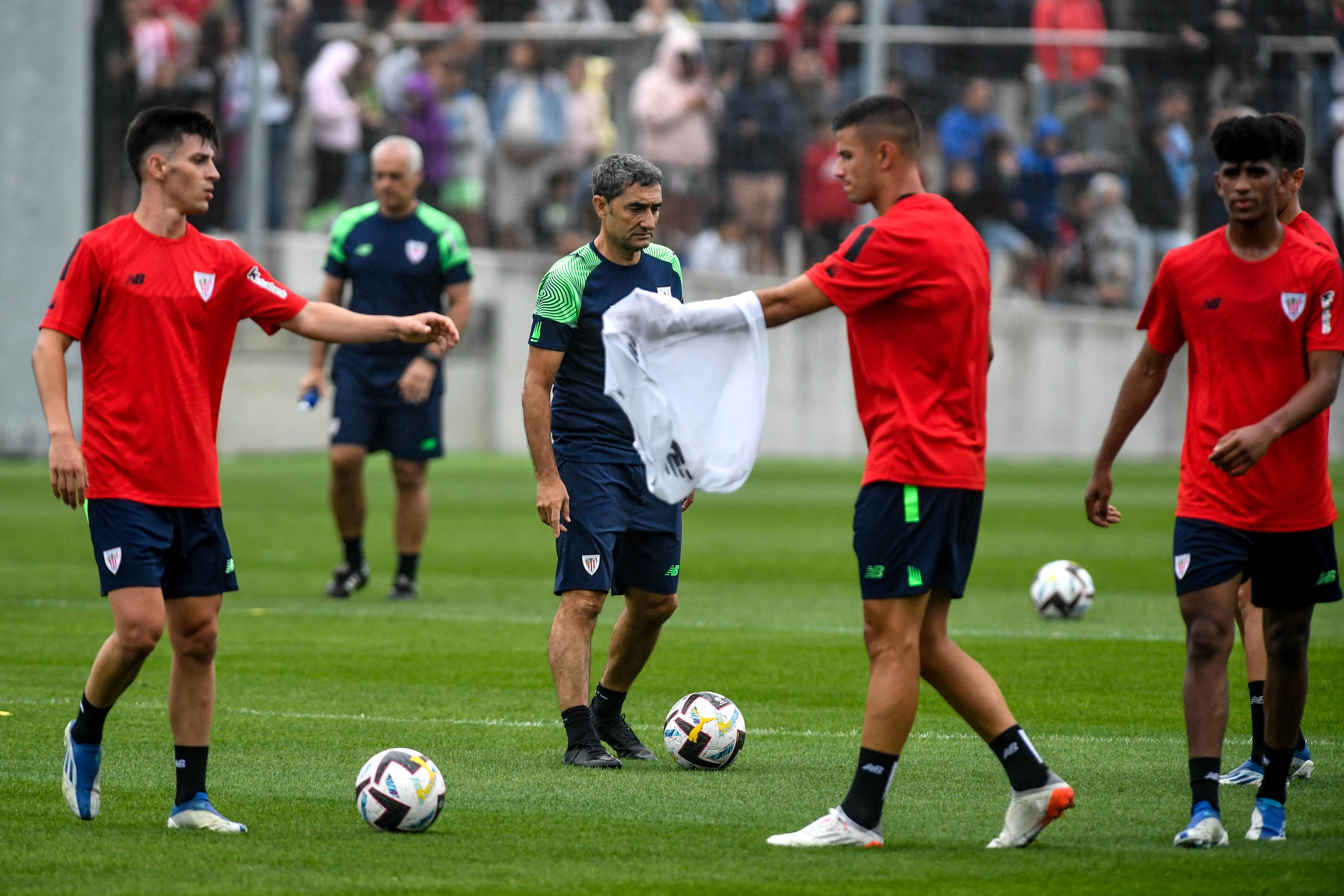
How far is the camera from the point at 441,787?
18.4 ft

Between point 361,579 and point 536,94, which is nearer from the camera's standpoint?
point 361,579

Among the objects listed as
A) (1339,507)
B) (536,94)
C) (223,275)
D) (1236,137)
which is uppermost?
(536,94)

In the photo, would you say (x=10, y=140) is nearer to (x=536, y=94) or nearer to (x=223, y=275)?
(x=536, y=94)

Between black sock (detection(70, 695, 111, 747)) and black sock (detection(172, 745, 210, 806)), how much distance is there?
28cm

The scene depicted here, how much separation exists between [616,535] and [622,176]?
1.35 meters

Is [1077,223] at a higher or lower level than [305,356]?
higher

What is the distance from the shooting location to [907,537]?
527 cm

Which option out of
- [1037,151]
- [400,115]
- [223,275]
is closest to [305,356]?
[400,115]

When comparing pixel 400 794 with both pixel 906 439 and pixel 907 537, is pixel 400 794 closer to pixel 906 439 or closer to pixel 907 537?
pixel 907 537

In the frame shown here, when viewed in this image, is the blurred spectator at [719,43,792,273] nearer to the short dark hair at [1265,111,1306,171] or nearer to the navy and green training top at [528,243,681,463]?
the navy and green training top at [528,243,681,463]

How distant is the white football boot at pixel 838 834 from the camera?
532cm

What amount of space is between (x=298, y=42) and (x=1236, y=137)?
2239 cm

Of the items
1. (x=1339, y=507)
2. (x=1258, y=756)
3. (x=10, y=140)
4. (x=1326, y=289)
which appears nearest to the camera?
(x=1326, y=289)

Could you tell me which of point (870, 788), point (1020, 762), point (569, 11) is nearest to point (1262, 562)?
point (1020, 762)
